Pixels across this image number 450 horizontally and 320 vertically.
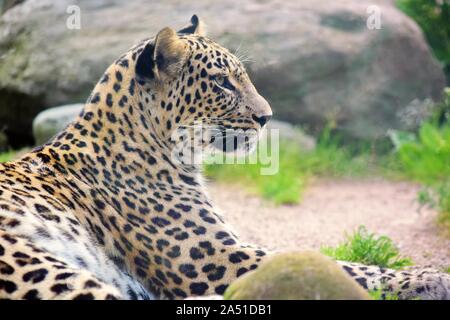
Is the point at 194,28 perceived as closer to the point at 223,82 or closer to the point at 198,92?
the point at 223,82

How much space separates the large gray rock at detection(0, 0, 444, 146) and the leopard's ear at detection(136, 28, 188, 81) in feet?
22.2

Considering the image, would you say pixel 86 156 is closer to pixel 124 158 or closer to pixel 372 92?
pixel 124 158

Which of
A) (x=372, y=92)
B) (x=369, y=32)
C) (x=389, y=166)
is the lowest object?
(x=389, y=166)

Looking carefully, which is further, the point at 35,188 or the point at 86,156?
the point at 86,156

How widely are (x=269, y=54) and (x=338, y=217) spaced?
12.0 feet

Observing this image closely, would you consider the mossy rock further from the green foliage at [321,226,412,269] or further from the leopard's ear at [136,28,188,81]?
the green foliage at [321,226,412,269]

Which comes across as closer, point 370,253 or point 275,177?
point 370,253

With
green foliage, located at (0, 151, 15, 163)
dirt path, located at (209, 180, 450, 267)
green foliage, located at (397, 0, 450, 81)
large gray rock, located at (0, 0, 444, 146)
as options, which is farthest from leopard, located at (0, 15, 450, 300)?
green foliage, located at (397, 0, 450, 81)

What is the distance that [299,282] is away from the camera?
4.36 meters

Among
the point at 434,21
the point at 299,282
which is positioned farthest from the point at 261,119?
the point at 434,21

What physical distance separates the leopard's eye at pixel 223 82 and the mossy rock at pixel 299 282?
2663 mm

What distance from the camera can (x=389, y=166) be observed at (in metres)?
13.2
